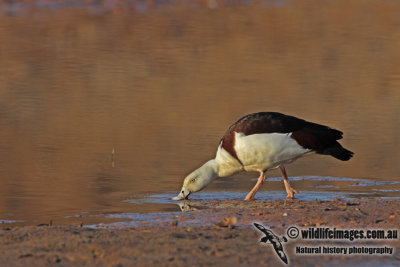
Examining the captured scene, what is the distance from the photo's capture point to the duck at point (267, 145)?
919 centimetres

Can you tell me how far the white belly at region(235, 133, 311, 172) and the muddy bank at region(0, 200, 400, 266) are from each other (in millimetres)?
958

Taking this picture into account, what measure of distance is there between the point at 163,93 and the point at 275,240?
986 cm

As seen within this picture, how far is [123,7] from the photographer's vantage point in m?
30.6

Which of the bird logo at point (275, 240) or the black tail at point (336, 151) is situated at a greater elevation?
the black tail at point (336, 151)

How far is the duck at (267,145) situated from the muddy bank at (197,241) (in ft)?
3.21

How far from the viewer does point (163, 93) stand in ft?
54.3

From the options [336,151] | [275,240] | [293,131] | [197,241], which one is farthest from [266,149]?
[197,241]

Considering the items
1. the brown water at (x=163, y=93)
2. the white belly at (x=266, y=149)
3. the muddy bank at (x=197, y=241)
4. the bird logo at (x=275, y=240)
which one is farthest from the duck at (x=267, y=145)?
the bird logo at (x=275, y=240)

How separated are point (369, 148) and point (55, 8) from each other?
61.5 ft

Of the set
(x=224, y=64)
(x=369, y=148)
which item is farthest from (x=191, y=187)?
(x=224, y=64)

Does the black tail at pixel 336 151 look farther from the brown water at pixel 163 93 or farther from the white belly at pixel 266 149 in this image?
the brown water at pixel 163 93

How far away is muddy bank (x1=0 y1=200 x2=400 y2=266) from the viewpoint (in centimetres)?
638

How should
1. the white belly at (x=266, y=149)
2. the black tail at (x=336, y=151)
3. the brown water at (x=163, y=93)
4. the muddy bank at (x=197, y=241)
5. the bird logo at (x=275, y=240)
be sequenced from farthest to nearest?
the brown water at (x=163, y=93)
the black tail at (x=336, y=151)
the white belly at (x=266, y=149)
the bird logo at (x=275, y=240)
the muddy bank at (x=197, y=241)

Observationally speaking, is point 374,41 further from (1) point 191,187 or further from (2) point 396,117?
(1) point 191,187
